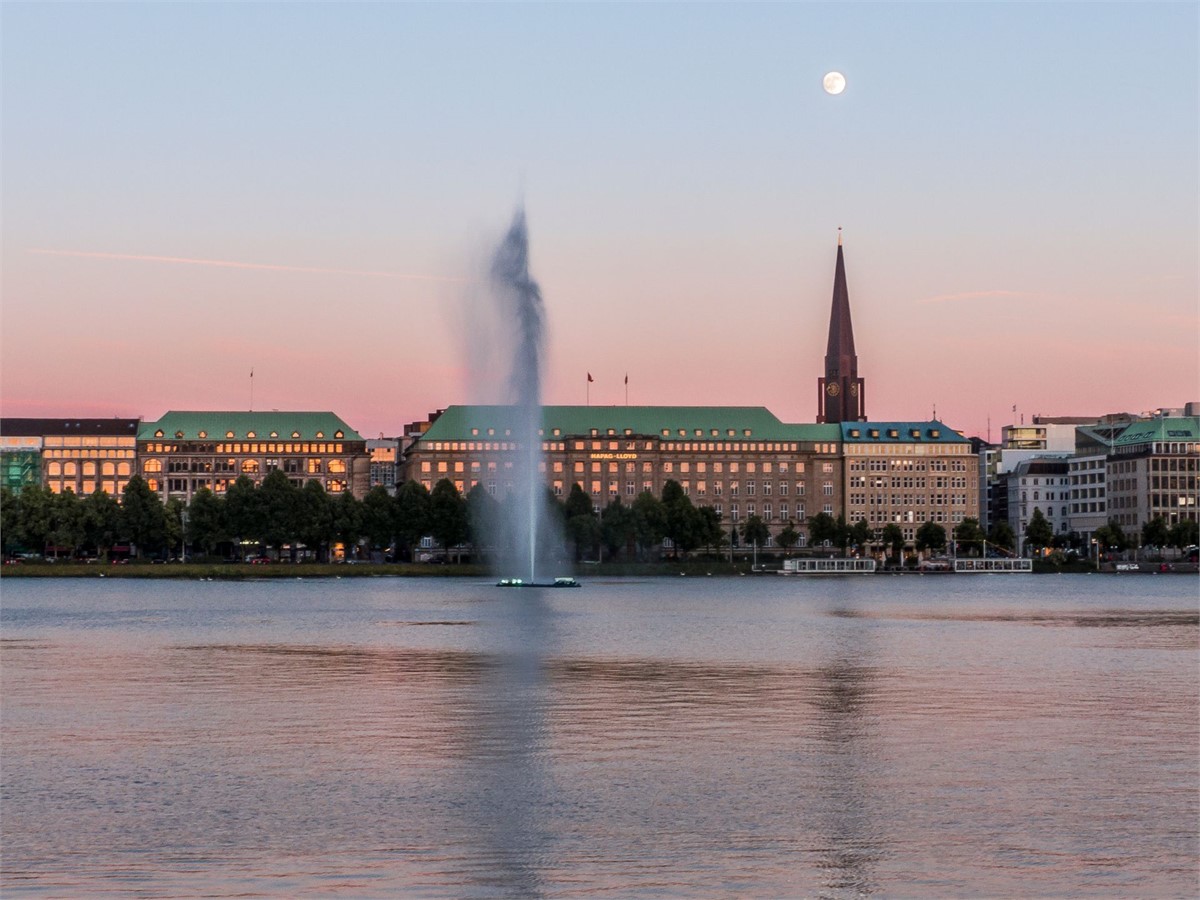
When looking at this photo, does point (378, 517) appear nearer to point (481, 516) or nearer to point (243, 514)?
point (481, 516)

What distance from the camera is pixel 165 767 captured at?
32.0m

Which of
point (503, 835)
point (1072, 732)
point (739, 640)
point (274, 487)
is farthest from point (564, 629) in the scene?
point (274, 487)

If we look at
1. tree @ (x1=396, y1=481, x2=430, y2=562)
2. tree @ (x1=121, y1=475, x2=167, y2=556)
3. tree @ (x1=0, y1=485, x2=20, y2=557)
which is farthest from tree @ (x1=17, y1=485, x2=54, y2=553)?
tree @ (x1=396, y1=481, x2=430, y2=562)

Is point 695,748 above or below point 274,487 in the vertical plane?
below

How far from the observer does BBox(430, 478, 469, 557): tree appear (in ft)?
607

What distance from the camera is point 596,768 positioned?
31.8 m

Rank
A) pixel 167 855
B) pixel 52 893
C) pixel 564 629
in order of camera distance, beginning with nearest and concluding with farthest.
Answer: pixel 52 893 < pixel 167 855 < pixel 564 629

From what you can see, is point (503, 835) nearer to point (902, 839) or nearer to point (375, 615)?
point (902, 839)

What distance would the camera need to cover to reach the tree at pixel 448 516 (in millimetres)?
185125

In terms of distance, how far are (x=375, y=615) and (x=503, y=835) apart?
6897 cm

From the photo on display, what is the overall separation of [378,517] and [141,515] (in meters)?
23.2

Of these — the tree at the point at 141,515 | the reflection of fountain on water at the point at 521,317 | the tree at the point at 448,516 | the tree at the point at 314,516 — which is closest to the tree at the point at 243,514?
the tree at the point at 314,516

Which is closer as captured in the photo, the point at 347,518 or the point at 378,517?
the point at 347,518

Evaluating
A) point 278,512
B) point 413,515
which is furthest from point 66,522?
point 413,515
